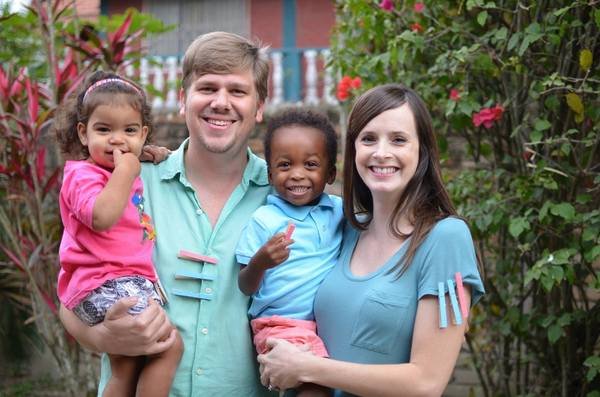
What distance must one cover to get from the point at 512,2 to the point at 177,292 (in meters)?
2.46

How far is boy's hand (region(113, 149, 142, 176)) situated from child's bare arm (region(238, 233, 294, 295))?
49 cm

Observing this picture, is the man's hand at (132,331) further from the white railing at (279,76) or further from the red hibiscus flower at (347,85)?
the white railing at (279,76)

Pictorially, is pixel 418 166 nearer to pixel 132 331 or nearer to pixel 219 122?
pixel 219 122

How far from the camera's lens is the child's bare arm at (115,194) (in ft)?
8.30

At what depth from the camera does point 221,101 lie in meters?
2.82

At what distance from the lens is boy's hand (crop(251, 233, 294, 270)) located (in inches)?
101

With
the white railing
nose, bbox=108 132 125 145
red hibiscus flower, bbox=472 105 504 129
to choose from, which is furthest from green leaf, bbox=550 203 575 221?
the white railing

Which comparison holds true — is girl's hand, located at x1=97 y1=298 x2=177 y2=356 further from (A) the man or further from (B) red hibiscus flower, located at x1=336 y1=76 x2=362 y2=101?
(B) red hibiscus flower, located at x1=336 y1=76 x2=362 y2=101

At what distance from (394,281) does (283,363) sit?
0.42 meters

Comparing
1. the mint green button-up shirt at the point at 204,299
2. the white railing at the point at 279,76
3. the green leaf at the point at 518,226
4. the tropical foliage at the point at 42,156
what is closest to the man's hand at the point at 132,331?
the mint green button-up shirt at the point at 204,299

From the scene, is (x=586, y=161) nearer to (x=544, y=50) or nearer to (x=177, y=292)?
(x=544, y=50)

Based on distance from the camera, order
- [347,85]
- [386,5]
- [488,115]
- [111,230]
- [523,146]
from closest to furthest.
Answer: [111,230] → [488,115] → [523,146] → [386,5] → [347,85]

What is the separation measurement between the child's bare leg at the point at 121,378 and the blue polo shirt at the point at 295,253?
442mm

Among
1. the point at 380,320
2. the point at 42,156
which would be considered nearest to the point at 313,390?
the point at 380,320
